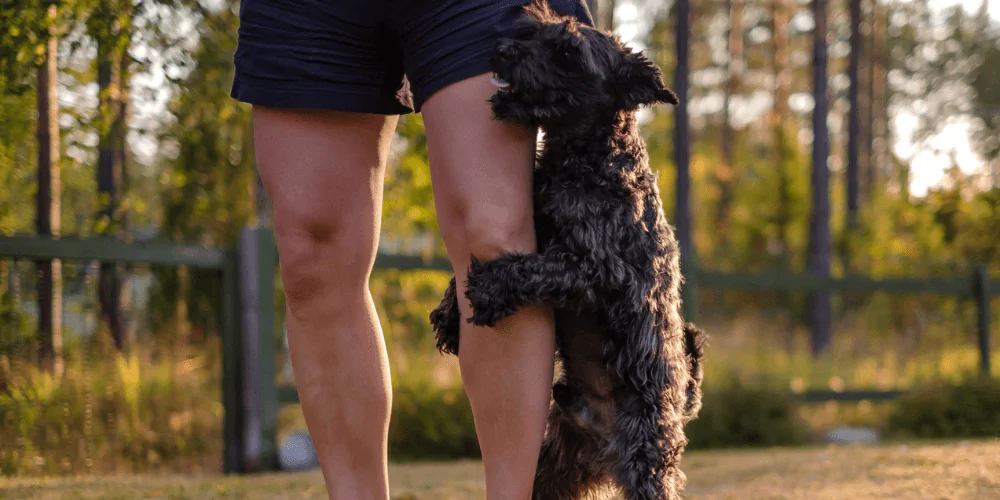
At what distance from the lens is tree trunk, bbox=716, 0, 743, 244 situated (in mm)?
23234

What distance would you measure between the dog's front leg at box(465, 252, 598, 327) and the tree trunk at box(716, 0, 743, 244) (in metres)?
20.6

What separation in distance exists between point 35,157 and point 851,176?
1628cm

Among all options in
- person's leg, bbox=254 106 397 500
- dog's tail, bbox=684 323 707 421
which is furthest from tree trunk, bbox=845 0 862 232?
person's leg, bbox=254 106 397 500

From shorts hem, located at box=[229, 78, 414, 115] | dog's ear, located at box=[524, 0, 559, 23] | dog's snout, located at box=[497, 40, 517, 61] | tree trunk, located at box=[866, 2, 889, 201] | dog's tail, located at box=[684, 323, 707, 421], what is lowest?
dog's tail, located at box=[684, 323, 707, 421]

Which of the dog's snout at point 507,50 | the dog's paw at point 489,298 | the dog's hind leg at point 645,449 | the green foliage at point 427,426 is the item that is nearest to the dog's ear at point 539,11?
the dog's snout at point 507,50

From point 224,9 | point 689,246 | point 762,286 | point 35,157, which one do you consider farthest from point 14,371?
point 689,246

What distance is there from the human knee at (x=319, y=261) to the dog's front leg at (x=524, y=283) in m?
0.44

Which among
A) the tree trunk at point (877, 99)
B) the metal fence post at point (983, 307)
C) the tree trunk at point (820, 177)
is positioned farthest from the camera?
the tree trunk at point (877, 99)

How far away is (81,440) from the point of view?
4.08 metres

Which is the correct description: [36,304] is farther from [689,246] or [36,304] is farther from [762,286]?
[689,246]

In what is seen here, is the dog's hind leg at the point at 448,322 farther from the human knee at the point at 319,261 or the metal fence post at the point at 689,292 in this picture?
the metal fence post at the point at 689,292

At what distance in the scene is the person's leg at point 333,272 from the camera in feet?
6.34

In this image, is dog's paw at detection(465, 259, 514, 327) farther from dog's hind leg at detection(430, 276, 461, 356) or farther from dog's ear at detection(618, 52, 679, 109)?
dog's ear at detection(618, 52, 679, 109)

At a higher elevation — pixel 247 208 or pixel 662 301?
pixel 247 208
